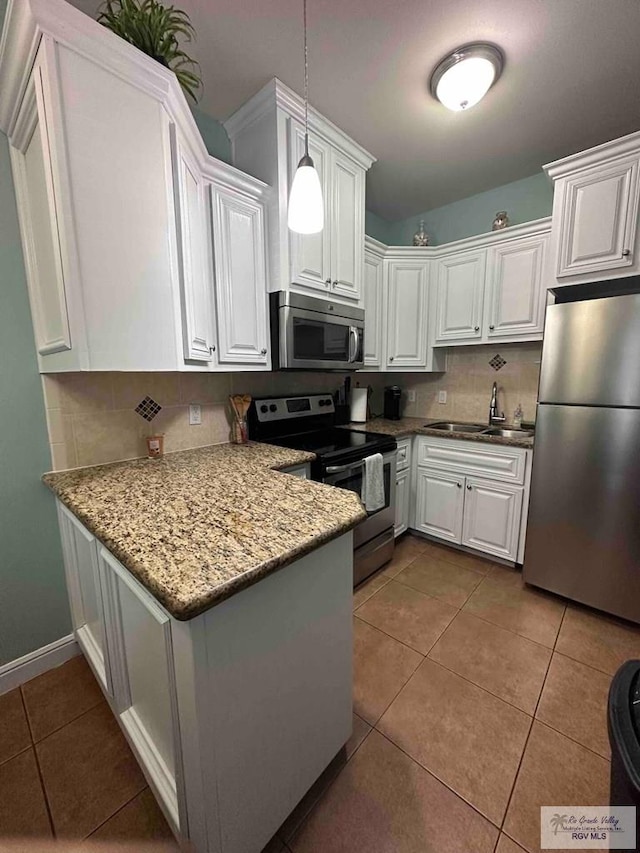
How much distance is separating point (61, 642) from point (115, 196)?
6.34 feet

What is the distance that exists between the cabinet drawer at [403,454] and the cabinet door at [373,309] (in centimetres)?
68

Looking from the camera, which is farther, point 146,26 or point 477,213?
point 477,213

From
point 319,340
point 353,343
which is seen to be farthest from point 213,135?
point 353,343

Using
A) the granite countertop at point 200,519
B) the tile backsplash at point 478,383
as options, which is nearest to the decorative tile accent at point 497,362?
the tile backsplash at point 478,383

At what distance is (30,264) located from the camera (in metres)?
1.35

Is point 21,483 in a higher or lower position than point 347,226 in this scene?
lower

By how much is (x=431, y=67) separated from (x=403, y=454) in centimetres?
216

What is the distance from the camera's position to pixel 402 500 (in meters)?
2.65

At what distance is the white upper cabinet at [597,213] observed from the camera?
1.74 meters

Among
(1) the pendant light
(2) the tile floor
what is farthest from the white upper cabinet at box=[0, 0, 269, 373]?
(2) the tile floor

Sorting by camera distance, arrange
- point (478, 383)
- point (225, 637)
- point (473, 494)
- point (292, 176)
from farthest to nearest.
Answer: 1. point (478, 383)
2. point (473, 494)
3. point (292, 176)
4. point (225, 637)

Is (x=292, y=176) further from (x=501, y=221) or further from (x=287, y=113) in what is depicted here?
(x=501, y=221)

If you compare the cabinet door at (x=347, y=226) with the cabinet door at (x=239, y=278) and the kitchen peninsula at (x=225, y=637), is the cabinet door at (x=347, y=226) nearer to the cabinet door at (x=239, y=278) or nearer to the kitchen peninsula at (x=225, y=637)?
the cabinet door at (x=239, y=278)

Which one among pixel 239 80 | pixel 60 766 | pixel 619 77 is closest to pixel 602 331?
pixel 619 77
